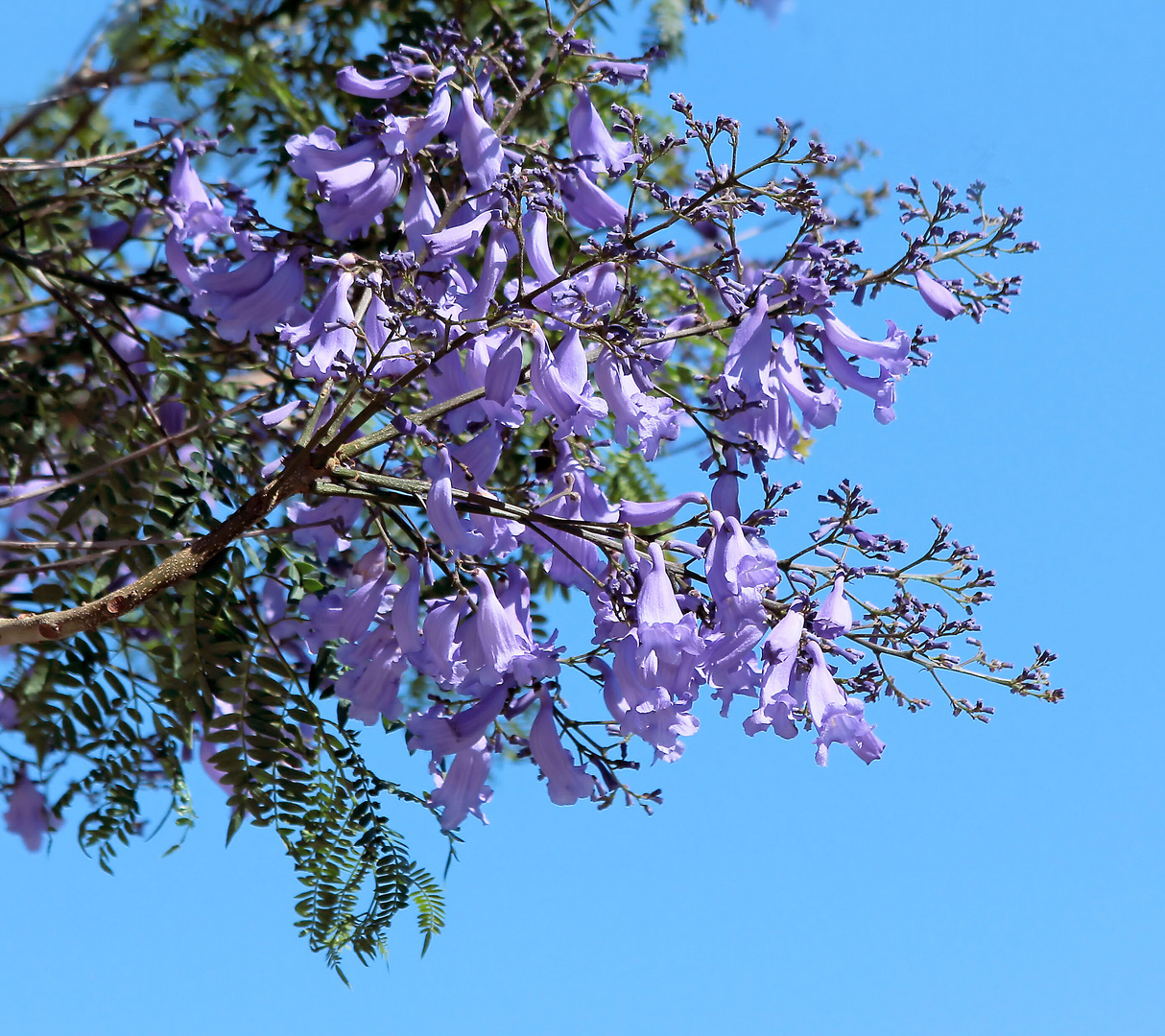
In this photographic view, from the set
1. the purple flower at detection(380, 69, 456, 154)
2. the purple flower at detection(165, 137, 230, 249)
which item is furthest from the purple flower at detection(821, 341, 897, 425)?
the purple flower at detection(165, 137, 230, 249)

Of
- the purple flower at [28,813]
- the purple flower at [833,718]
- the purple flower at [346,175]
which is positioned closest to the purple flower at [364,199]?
the purple flower at [346,175]

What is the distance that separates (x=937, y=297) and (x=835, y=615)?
55 centimetres

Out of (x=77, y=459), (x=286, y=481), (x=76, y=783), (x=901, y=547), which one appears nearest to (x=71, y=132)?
(x=286, y=481)

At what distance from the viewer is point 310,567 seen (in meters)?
2.29

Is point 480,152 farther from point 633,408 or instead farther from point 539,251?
point 633,408

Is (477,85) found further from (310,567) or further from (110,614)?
(110,614)

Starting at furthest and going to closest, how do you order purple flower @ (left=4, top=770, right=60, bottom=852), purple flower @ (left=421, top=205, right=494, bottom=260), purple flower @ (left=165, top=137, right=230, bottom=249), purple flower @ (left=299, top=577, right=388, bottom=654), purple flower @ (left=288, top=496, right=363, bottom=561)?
1. purple flower @ (left=4, top=770, right=60, bottom=852)
2. purple flower @ (left=165, top=137, right=230, bottom=249)
3. purple flower @ (left=288, top=496, right=363, bottom=561)
4. purple flower @ (left=299, top=577, right=388, bottom=654)
5. purple flower @ (left=421, top=205, right=494, bottom=260)

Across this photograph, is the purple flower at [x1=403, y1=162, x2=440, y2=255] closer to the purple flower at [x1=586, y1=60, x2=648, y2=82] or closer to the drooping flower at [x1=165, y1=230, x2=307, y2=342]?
the drooping flower at [x1=165, y1=230, x2=307, y2=342]

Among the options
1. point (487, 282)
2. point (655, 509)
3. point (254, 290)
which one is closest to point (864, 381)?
point (655, 509)

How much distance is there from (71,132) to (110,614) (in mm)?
875

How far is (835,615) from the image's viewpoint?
1.85 metres

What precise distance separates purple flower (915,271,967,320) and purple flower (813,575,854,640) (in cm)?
47

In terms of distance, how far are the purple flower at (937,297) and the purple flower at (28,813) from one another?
2467 mm

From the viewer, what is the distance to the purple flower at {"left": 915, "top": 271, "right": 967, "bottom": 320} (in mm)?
1976
